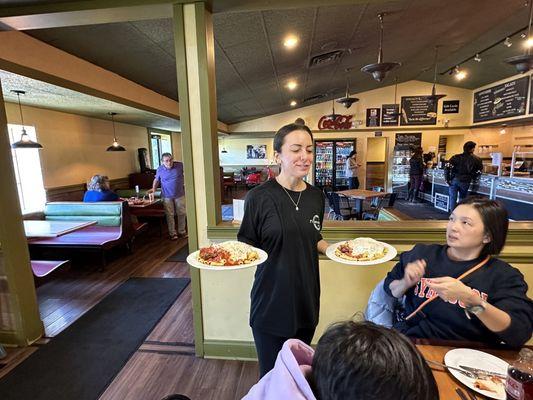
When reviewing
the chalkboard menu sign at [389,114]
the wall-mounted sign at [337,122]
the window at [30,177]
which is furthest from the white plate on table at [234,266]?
the chalkboard menu sign at [389,114]

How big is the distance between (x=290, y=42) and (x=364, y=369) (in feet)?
13.8

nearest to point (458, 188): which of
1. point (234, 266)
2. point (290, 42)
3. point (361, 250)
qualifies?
point (290, 42)

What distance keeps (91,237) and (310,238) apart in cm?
380

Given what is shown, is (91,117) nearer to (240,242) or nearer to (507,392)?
(240,242)

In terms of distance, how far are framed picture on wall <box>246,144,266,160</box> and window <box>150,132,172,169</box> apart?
11.4 ft

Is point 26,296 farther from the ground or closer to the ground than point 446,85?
closer to the ground

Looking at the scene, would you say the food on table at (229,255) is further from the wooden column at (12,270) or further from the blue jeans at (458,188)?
the blue jeans at (458,188)

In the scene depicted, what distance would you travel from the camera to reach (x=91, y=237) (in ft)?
13.1

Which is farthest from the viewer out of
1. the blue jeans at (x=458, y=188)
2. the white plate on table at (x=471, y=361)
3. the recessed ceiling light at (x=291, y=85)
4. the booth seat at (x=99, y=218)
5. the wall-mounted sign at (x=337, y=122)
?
the wall-mounted sign at (x=337, y=122)

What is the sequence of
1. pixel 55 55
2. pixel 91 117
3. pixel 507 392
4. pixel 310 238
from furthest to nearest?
1. pixel 91 117
2. pixel 55 55
3. pixel 310 238
4. pixel 507 392

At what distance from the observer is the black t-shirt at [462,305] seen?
996 mm

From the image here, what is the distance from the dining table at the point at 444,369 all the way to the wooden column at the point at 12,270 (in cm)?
283

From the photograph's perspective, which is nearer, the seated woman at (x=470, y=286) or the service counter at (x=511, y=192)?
the seated woman at (x=470, y=286)

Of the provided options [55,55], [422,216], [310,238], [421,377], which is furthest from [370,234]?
[422,216]
